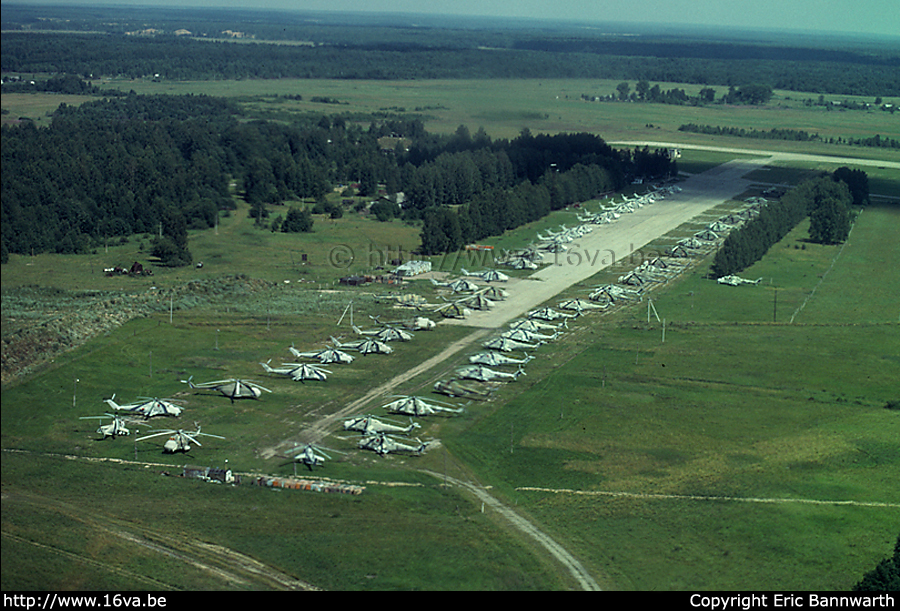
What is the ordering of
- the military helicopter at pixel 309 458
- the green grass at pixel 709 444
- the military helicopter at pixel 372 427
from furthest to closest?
1. the military helicopter at pixel 372 427
2. the military helicopter at pixel 309 458
3. the green grass at pixel 709 444

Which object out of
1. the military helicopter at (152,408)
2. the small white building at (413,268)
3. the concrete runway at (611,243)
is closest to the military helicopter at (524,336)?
the concrete runway at (611,243)

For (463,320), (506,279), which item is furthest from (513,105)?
(463,320)

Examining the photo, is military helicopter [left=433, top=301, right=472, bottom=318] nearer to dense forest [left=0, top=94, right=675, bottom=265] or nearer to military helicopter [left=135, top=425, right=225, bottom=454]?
dense forest [left=0, top=94, right=675, bottom=265]

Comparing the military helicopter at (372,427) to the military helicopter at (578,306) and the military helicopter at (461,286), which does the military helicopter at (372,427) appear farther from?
the military helicopter at (461,286)

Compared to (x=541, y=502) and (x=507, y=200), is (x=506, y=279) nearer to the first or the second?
(x=507, y=200)

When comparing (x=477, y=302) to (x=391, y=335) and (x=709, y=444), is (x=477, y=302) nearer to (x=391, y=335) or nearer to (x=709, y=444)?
(x=391, y=335)

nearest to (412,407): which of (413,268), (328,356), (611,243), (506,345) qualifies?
(328,356)

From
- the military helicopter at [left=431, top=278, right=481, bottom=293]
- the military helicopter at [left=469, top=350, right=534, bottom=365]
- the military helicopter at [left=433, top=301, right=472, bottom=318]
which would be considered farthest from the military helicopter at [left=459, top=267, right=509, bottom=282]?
the military helicopter at [left=469, top=350, right=534, bottom=365]
